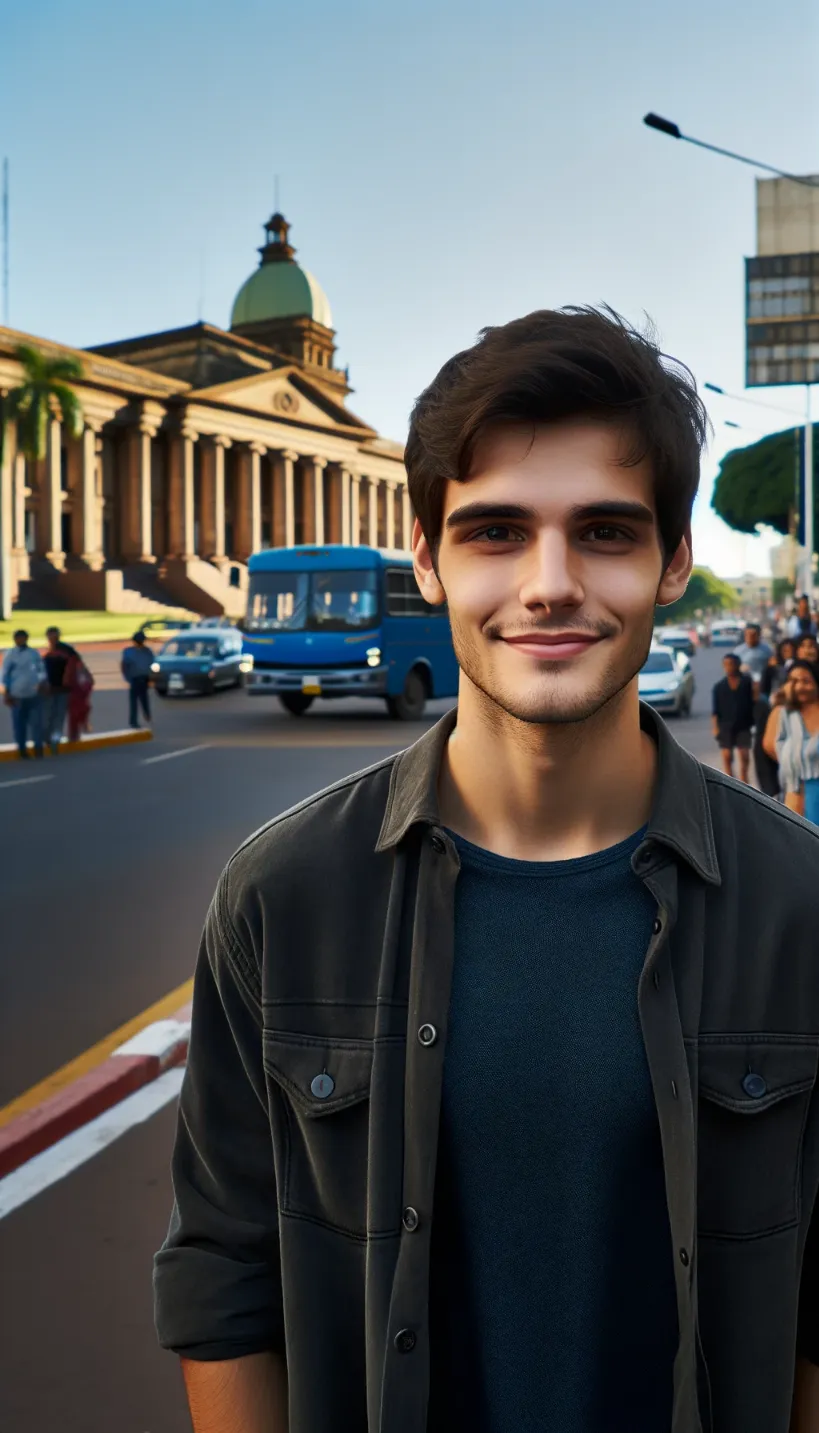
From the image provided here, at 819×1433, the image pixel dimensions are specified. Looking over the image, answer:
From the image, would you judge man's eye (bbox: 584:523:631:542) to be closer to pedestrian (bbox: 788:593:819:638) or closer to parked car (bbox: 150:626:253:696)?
pedestrian (bbox: 788:593:819:638)

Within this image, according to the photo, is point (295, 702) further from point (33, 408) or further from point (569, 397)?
point (33, 408)

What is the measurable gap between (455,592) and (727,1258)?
2.86ft

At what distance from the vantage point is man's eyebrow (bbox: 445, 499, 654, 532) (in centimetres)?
178

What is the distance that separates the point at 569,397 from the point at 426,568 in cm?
35

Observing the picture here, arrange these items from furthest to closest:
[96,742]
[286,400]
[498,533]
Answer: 1. [286,400]
2. [96,742]
3. [498,533]

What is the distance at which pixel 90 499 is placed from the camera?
240 ft

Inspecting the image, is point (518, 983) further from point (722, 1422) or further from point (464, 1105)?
point (722, 1422)

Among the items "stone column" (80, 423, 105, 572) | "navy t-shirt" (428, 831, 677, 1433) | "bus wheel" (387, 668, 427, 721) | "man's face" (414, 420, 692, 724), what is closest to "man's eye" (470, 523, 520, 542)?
"man's face" (414, 420, 692, 724)

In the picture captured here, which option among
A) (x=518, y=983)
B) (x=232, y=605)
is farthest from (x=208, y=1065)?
(x=232, y=605)

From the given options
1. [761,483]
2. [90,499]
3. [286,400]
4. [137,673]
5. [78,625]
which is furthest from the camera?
[286,400]

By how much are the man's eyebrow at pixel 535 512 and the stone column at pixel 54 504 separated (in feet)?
228

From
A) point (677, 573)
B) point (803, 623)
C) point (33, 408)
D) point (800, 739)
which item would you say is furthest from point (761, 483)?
point (677, 573)

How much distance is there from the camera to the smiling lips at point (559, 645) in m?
1.79

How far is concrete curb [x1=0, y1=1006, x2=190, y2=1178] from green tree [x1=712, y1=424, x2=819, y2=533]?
69.7 metres
